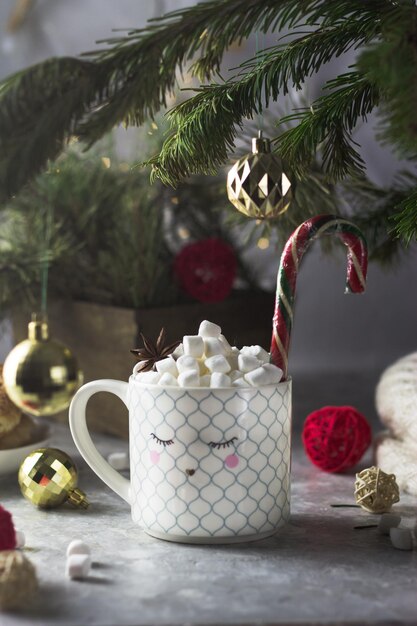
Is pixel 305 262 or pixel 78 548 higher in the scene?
pixel 305 262

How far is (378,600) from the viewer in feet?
2.09

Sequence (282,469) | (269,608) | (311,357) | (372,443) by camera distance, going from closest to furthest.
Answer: (269,608) < (282,469) < (372,443) < (311,357)

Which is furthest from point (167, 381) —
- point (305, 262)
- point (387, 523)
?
point (305, 262)

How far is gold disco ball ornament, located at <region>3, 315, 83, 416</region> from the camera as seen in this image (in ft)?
3.25

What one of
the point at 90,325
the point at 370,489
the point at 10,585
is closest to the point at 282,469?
the point at 370,489

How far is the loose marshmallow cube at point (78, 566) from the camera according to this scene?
2.23 feet

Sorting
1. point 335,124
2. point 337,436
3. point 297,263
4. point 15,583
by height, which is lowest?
point 15,583

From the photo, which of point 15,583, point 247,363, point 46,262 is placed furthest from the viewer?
point 46,262

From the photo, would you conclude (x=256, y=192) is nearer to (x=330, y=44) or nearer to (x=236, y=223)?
(x=330, y=44)

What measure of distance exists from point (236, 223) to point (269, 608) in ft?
→ 1.97

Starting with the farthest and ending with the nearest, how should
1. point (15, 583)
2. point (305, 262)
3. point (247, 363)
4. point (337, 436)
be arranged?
1. point (305, 262)
2. point (337, 436)
3. point (247, 363)
4. point (15, 583)

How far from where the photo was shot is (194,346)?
74cm

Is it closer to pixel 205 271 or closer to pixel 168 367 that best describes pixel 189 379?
pixel 168 367

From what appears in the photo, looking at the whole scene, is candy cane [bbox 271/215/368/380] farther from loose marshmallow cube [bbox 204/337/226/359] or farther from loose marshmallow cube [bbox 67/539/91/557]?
loose marshmallow cube [bbox 67/539/91/557]
